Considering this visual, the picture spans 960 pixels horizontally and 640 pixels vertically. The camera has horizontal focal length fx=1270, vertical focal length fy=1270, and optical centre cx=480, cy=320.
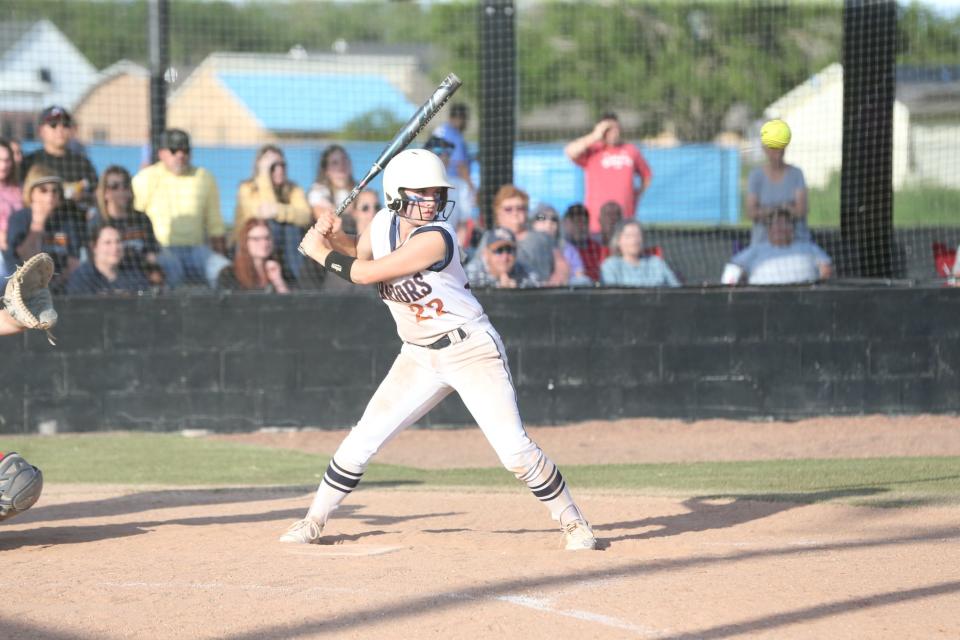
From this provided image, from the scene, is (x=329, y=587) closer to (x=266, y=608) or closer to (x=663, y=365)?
(x=266, y=608)

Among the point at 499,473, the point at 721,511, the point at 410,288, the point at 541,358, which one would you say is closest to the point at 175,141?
the point at 541,358

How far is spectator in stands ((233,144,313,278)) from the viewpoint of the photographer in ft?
36.4

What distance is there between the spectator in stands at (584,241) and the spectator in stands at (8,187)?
183 inches

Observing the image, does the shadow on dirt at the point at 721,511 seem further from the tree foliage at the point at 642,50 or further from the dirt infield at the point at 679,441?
the tree foliage at the point at 642,50

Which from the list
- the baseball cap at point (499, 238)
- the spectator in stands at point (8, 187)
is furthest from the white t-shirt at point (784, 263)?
the spectator in stands at point (8, 187)

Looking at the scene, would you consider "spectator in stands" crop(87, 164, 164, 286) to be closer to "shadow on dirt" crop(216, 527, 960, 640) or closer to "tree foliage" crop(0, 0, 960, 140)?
"shadow on dirt" crop(216, 527, 960, 640)

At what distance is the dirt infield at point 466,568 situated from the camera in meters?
4.64

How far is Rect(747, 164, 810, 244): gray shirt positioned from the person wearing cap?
5.76 metres

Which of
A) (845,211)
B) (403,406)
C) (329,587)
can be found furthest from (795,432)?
(329,587)

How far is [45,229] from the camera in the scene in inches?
406

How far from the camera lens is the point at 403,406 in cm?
607

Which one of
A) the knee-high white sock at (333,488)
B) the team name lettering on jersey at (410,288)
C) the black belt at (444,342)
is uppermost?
the team name lettering on jersey at (410,288)

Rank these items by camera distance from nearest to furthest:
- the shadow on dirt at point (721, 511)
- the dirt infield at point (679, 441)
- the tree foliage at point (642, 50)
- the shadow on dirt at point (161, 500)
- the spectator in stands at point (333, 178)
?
the shadow on dirt at point (721, 511), the shadow on dirt at point (161, 500), the dirt infield at point (679, 441), the spectator in stands at point (333, 178), the tree foliage at point (642, 50)

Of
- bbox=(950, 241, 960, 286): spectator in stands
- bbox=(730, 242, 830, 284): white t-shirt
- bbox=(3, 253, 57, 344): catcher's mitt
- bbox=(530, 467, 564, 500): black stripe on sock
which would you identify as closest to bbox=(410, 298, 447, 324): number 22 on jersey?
bbox=(530, 467, 564, 500): black stripe on sock
